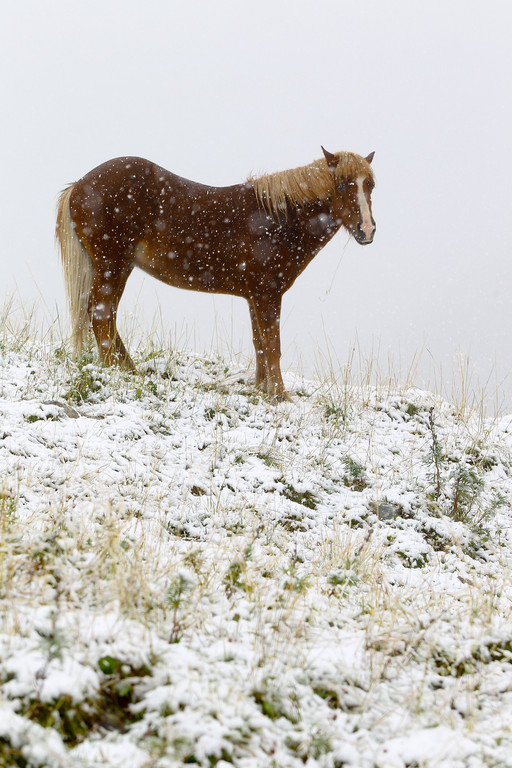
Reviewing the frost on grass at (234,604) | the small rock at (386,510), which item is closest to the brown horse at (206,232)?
the frost on grass at (234,604)

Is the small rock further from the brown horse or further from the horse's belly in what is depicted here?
the horse's belly

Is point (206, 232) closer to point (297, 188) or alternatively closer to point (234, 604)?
point (297, 188)

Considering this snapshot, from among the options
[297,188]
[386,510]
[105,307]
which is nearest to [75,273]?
[105,307]

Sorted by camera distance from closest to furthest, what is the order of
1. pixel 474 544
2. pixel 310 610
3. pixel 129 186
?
pixel 310 610 < pixel 474 544 < pixel 129 186

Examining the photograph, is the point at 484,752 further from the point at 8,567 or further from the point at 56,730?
the point at 8,567

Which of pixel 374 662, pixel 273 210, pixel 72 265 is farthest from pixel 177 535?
pixel 273 210

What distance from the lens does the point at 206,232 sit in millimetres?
5699

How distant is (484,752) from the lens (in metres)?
1.55

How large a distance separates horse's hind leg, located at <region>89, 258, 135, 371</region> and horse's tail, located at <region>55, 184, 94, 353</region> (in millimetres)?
78

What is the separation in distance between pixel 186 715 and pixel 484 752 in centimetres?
80

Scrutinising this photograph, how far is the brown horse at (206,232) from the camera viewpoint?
546 cm

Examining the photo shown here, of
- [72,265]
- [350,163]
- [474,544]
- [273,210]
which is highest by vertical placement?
[350,163]

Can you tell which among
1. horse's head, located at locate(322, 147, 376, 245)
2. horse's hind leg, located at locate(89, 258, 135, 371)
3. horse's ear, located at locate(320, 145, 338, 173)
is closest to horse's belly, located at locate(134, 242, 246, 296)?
horse's hind leg, located at locate(89, 258, 135, 371)

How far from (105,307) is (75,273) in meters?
0.43
